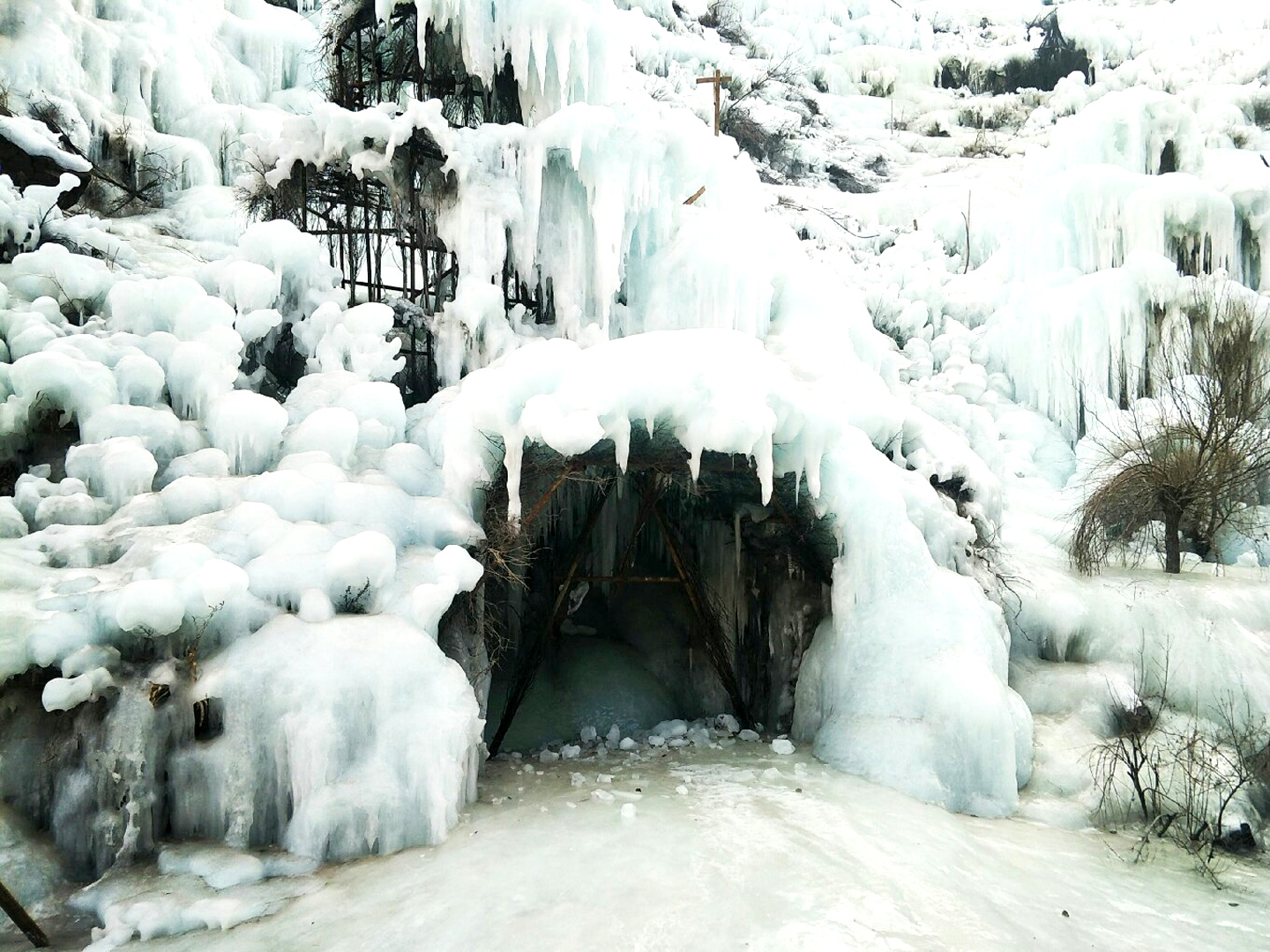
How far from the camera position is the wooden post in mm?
3840

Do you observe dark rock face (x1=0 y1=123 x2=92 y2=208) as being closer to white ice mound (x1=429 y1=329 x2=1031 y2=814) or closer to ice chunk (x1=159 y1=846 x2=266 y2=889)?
white ice mound (x1=429 y1=329 x2=1031 y2=814)

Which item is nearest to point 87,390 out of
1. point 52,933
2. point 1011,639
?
point 52,933

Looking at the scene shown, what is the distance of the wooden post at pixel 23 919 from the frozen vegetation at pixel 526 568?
0.60ft

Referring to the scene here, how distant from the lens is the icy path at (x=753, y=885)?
424 centimetres

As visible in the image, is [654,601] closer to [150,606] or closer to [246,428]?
[246,428]

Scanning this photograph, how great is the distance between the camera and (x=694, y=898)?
15.0 feet

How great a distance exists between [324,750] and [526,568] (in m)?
4.57

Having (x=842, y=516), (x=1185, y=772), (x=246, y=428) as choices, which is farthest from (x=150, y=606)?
(x=1185, y=772)

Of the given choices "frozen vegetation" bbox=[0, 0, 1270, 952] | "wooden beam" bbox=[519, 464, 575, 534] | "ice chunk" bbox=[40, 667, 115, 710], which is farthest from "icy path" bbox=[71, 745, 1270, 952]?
"wooden beam" bbox=[519, 464, 575, 534]

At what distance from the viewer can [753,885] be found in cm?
473

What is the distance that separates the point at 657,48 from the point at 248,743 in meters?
27.8

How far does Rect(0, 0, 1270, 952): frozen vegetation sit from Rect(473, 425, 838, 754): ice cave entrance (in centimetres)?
7

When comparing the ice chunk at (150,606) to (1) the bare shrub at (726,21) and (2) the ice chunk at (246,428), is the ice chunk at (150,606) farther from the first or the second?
(1) the bare shrub at (726,21)

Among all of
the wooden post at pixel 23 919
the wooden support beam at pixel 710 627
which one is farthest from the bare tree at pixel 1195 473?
the wooden post at pixel 23 919
